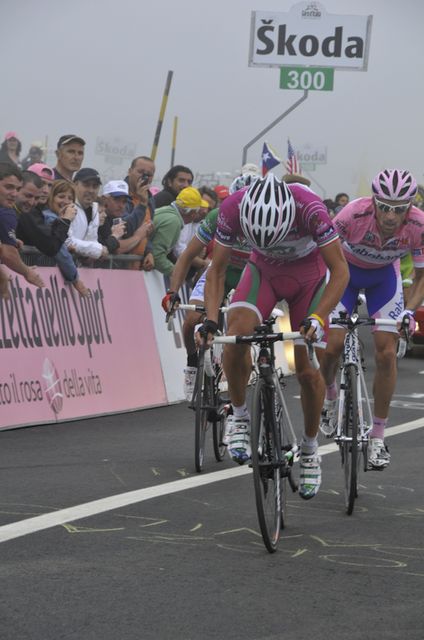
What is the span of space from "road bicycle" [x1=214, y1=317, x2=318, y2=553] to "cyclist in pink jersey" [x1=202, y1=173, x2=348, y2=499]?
29 cm

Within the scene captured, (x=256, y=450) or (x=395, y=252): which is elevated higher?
(x=395, y=252)

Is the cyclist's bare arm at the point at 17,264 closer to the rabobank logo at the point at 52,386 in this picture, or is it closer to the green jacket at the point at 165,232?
the rabobank logo at the point at 52,386

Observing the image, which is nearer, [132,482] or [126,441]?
[132,482]

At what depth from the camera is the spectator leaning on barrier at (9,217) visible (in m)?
10.6

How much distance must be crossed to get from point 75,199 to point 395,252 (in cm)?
379

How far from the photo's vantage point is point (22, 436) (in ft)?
34.2

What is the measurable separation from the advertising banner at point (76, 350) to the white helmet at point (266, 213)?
4.35m

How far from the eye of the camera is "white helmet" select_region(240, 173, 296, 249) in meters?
6.84

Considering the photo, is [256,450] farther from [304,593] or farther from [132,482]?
[132,482]

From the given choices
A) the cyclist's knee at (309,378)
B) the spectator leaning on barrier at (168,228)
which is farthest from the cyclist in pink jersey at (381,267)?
the spectator leaning on barrier at (168,228)

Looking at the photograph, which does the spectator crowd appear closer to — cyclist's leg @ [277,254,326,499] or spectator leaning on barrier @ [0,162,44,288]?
spectator leaning on barrier @ [0,162,44,288]

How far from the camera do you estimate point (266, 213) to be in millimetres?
6832

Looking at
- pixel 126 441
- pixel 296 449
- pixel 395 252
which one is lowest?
pixel 126 441

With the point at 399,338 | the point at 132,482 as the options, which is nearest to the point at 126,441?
the point at 132,482
